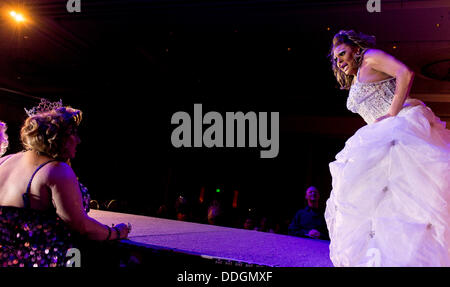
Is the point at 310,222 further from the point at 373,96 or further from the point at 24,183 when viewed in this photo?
the point at 24,183

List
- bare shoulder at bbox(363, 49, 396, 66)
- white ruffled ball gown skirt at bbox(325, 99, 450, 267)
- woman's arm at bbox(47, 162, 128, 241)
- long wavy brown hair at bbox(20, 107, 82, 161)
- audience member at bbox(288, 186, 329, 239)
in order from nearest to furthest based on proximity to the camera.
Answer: white ruffled ball gown skirt at bbox(325, 99, 450, 267) < woman's arm at bbox(47, 162, 128, 241) < long wavy brown hair at bbox(20, 107, 82, 161) < bare shoulder at bbox(363, 49, 396, 66) < audience member at bbox(288, 186, 329, 239)

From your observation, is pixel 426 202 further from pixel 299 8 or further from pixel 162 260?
pixel 299 8

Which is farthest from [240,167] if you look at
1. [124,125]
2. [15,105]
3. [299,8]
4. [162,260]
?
[162,260]

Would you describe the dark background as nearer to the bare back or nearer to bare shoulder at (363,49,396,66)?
bare shoulder at (363,49,396,66)

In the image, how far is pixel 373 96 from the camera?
1.88 m

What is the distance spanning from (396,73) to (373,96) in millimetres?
200

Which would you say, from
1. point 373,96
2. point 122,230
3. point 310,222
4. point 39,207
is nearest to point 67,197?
point 39,207

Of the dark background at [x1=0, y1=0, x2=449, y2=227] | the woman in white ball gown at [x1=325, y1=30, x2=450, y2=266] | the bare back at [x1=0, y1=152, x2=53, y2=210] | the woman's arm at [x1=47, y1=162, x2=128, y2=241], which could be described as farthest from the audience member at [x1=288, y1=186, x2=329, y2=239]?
the bare back at [x1=0, y1=152, x2=53, y2=210]

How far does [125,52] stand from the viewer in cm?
643

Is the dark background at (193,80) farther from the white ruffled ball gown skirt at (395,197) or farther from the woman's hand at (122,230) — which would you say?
the woman's hand at (122,230)

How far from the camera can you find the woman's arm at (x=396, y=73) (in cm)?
165

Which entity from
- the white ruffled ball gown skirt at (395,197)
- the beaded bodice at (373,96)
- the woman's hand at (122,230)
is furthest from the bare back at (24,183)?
the beaded bodice at (373,96)

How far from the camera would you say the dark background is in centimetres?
469

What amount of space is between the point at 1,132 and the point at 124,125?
22.7 ft
